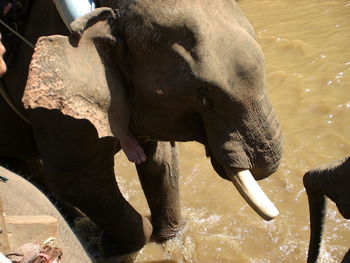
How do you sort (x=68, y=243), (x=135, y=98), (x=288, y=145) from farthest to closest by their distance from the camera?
(x=288, y=145) → (x=135, y=98) → (x=68, y=243)

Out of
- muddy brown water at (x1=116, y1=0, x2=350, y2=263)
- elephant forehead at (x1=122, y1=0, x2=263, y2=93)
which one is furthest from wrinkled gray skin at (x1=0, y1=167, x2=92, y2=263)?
muddy brown water at (x1=116, y1=0, x2=350, y2=263)

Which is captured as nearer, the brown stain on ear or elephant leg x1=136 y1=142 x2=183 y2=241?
the brown stain on ear

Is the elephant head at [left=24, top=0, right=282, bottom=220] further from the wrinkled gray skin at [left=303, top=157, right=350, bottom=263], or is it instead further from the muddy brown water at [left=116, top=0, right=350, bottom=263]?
the muddy brown water at [left=116, top=0, right=350, bottom=263]

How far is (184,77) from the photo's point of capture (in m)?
1.53

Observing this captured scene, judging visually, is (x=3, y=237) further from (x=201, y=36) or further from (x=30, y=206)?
(x=201, y=36)

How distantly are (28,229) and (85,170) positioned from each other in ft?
2.78

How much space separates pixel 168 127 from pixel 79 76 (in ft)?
1.16

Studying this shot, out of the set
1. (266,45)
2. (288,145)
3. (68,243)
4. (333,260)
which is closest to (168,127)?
(68,243)

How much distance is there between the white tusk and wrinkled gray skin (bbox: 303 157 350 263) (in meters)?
0.18

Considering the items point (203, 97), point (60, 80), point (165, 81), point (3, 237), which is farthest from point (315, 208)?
point (3, 237)

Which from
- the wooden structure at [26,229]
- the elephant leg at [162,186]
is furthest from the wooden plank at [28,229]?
the elephant leg at [162,186]

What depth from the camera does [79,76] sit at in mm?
1558

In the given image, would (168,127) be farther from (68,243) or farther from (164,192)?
(164,192)

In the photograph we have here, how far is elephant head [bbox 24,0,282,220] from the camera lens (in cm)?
150
